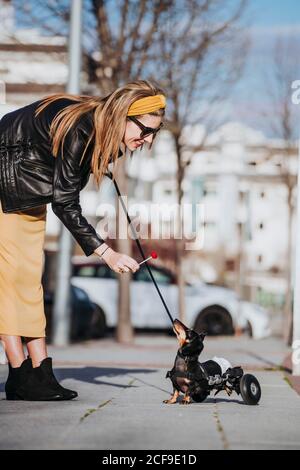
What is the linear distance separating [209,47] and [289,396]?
1200 cm

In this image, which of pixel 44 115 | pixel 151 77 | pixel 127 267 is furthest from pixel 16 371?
pixel 151 77

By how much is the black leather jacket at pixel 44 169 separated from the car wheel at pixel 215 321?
13493mm

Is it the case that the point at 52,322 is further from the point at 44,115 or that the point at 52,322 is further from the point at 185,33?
the point at 44,115

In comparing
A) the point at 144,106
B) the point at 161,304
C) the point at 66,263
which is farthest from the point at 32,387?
the point at 161,304

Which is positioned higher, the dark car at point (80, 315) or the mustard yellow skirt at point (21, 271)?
the mustard yellow skirt at point (21, 271)

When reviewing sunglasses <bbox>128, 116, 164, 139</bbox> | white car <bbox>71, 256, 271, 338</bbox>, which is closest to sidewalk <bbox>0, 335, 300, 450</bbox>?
sunglasses <bbox>128, 116, 164, 139</bbox>

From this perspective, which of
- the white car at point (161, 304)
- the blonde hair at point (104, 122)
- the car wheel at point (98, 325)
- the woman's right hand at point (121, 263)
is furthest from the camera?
the white car at point (161, 304)

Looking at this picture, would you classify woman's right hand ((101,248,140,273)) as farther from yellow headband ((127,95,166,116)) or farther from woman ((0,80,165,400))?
yellow headband ((127,95,166,116))

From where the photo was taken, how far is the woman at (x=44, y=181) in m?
5.35

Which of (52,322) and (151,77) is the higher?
(151,77)

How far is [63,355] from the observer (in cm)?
1070

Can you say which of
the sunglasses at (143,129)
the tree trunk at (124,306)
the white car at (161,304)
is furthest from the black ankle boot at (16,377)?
the white car at (161,304)

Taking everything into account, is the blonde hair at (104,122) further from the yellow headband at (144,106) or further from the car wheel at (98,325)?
the car wheel at (98,325)

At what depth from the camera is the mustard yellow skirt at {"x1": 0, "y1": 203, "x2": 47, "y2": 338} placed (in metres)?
5.65
